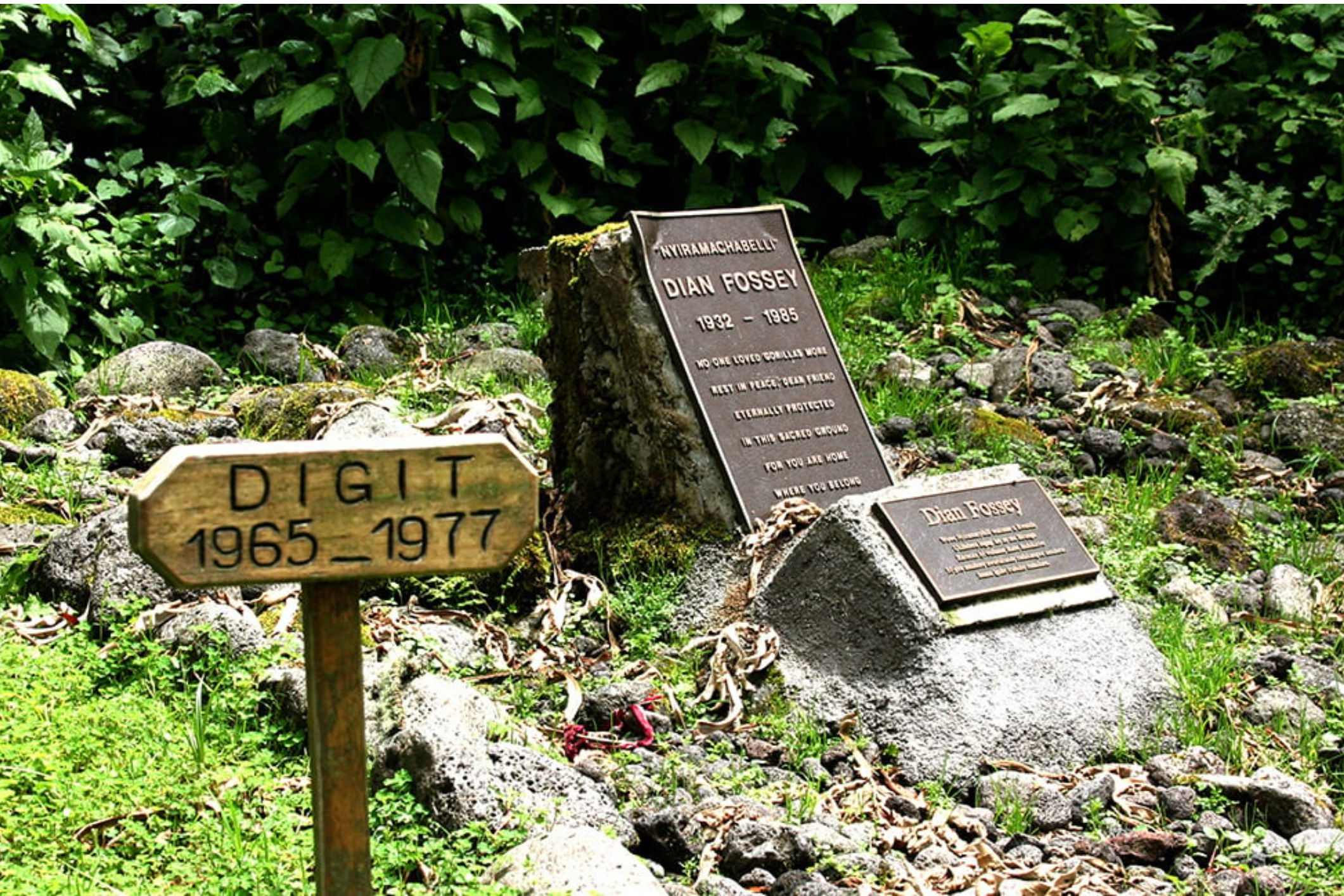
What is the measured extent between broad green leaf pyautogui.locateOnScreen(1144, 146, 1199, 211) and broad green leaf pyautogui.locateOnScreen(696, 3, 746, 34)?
2.26 metres

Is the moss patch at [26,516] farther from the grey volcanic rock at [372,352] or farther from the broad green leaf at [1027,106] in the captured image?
the broad green leaf at [1027,106]

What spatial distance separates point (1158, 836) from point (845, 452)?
1889 mm

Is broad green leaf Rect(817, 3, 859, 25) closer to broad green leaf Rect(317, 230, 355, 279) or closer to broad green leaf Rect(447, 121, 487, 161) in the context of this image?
broad green leaf Rect(447, 121, 487, 161)

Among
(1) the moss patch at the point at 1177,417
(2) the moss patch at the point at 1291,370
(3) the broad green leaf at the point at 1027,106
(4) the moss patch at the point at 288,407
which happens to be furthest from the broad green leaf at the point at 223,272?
(2) the moss patch at the point at 1291,370

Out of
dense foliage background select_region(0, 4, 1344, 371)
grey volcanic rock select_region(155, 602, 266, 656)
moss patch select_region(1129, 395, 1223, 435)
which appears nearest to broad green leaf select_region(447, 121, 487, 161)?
dense foliage background select_region(0, 4, 1344, 371)

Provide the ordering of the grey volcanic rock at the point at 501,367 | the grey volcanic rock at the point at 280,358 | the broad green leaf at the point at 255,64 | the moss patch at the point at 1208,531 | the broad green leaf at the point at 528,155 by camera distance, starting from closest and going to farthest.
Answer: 1. the moss patch at the point at 1208,531
2. the grey volcanic rock at the point at 501,367
3. the grey volcanic rock at the point at 280,358
4. the broad green leaf at the point at 255,64
5. the broad green leaf at the point at 528,155

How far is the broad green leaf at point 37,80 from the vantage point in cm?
639

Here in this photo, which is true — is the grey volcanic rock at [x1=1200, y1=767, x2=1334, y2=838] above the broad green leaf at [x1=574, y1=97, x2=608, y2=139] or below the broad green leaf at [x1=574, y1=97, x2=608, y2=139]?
below

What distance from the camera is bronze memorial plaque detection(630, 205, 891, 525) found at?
17.0 feet

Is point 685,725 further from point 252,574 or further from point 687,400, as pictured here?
point 252,574

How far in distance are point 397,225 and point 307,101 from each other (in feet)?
2.46

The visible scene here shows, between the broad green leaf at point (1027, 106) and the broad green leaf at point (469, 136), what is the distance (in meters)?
2.65

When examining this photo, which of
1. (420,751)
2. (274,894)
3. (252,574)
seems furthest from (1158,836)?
(252,574)

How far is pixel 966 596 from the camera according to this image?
4438mm
